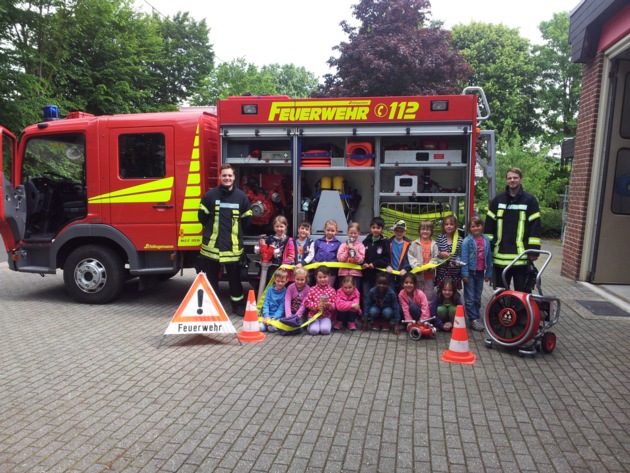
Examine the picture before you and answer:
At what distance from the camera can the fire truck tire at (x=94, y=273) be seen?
777 cm

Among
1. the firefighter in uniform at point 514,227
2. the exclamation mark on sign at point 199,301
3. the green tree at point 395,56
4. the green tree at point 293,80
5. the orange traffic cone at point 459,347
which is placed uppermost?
the green tree at point 293,80

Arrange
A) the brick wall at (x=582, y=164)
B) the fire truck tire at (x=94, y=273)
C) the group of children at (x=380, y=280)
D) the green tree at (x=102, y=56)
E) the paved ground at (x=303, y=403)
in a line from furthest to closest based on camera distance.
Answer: the green tree at (x=102, y=56) → the brick wall at (x=582, y=164) → the fire truck tire at (x=94, y=273) → the group of children at (x=380, y=280) → the paved ground at (x=303, y=403)

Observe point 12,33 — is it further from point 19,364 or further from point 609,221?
point 609,221

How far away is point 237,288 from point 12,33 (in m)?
12.9

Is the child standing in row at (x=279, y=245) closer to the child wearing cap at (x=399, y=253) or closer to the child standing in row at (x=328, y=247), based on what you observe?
the child standing in row at (x=328, y=247)

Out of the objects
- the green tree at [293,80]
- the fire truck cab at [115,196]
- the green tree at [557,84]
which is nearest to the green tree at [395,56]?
the green tree at [557,84]

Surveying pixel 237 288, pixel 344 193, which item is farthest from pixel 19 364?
pixel 344 193

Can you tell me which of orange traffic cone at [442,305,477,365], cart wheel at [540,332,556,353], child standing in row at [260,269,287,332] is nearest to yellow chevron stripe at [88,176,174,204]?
child standing in row at [260,269,287,332]

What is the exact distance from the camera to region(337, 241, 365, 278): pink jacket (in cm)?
682

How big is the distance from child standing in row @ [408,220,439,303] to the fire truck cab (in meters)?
3.06

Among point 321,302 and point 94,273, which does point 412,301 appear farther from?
point 94,273

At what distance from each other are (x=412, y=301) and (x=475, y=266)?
2.95 ft

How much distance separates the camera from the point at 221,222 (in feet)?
23.1

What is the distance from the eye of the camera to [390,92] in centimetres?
2320
